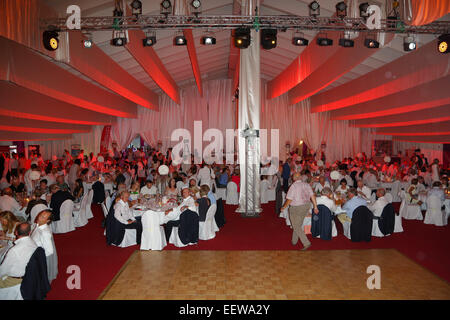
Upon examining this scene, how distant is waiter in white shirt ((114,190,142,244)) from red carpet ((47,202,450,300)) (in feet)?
1.19

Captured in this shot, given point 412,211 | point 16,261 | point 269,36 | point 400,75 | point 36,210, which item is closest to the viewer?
point 16,261

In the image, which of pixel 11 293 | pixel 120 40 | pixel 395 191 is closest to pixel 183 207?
pixel 11 293

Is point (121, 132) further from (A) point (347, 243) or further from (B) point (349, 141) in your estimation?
(A) point (347, 243)

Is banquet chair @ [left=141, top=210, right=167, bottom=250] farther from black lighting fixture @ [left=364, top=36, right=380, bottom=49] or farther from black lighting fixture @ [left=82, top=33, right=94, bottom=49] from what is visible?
black lighting fixture @ [left=364, top=36, right=380, bottom=49]

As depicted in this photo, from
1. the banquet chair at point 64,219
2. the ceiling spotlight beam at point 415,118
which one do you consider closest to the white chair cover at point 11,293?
the banquet chair at point 64,219

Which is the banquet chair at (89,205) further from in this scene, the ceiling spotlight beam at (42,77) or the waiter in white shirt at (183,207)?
the waiter in white shirt at (183,207)

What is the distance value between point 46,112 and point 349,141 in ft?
49.8

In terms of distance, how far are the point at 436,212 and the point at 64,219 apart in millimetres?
8118

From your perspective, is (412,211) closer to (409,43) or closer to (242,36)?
(409,43)

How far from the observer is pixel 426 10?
4.34m

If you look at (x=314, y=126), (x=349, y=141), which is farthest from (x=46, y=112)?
(x=349, y=141)

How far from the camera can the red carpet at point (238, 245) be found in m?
4.83

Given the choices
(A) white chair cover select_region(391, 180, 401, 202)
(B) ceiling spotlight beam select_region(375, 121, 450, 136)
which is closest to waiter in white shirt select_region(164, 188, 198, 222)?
(A) white chair cover select_region(391, 180, 401, 202)

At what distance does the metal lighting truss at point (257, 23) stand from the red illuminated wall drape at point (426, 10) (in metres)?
1.81
